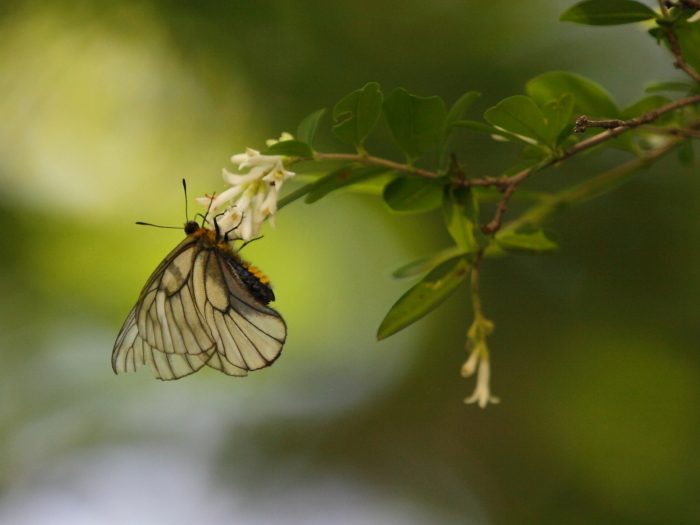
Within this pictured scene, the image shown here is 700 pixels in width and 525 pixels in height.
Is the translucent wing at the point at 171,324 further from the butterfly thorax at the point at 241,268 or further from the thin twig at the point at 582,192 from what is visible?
the thin twig at the point at 582,192


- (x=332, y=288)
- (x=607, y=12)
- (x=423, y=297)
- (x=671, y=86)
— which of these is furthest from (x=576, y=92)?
(x=332, y=288)

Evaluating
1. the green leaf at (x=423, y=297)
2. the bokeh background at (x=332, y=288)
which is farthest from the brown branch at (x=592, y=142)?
the bokeh background at (x=332, y=288)

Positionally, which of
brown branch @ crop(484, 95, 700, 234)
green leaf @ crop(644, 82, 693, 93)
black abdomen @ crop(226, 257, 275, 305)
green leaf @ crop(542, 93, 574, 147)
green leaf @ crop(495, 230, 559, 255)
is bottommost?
green leaf @ crop(495, 230, 559, 255)

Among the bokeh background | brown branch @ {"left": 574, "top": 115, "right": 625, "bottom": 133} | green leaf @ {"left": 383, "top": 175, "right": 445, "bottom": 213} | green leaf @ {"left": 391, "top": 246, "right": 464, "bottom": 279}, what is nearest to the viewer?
brown branch @ {"left": 574, "top": 115, "right": 625, "bottom": 133}

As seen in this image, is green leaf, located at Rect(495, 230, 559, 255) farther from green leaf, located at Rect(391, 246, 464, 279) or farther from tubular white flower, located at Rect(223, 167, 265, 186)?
tubular white flower, located at Rect(223, 167, 265, 186)

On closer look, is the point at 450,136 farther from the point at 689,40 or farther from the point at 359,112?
the point at 689,40

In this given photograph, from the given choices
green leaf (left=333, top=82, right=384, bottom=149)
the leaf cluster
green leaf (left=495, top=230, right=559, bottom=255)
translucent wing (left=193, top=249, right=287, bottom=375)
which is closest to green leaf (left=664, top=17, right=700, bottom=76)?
the leaf cluster

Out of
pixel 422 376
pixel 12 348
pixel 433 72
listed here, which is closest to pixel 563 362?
pixel 422 376
